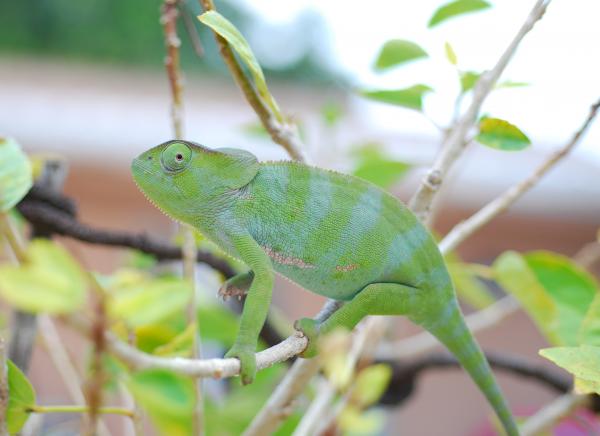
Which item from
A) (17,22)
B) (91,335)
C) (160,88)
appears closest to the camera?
(91,335)

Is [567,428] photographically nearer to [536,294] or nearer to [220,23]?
[536,294]

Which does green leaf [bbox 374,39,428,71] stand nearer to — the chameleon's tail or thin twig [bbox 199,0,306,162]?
thin twig [bbox 199,0,306,162]

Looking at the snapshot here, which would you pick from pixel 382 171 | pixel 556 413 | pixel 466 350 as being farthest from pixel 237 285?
pixel 556 413

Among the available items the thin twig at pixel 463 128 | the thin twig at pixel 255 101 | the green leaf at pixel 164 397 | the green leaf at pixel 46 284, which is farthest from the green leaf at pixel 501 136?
the green leaf at pixel 46 284

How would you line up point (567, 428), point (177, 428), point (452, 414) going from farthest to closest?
point (452, 414) < point (567, 428) < point (177, 428)

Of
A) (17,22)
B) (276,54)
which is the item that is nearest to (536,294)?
(17,22)
